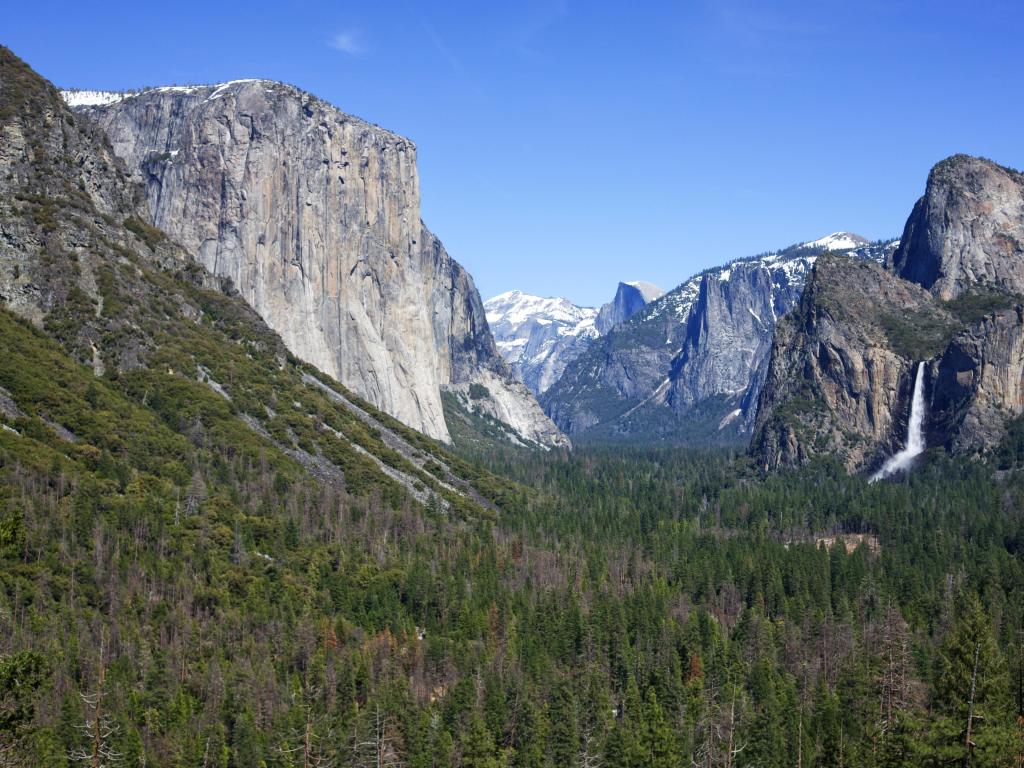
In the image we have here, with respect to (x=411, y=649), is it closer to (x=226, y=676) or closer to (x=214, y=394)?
(x=226, y=676)

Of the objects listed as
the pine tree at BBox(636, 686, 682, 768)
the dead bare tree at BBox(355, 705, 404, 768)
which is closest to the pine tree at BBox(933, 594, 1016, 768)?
the pine tree at BBox(636, 686, 682, 768)

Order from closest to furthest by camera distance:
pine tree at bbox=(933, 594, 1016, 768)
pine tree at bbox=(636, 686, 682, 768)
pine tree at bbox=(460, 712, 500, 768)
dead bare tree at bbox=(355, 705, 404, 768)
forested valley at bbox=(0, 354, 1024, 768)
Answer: pine tree at bbox=(933, 594, 1016, 768) < pine tree at bbox=(636, 686, 682, 768) < pine tree at bbox=(460, 712, 500, 768) < forested valley at bbox=(0, 354, 1024, 768) < dead bare tree at bbox=(355, 705, 404, 768)

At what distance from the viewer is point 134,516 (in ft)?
395

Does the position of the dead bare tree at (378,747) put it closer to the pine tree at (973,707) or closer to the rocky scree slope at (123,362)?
the pine tree at (973,707)

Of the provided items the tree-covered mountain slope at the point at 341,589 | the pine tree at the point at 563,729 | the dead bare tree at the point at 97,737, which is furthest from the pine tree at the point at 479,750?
the dead bare tree at the point at 97,737

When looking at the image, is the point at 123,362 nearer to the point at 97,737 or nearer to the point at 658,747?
the point at 97,737

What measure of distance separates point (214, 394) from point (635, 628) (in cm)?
7769

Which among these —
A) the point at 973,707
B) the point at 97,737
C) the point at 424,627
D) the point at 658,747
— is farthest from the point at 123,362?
the point at 973,707

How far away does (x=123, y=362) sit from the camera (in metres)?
162

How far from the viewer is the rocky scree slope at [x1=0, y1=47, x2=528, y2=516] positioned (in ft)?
459

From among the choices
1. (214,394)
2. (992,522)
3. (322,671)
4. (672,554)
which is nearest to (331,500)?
(214,394)

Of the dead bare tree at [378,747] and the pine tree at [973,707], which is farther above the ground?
the pine tree at [973,707]

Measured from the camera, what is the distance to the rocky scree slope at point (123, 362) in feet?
459

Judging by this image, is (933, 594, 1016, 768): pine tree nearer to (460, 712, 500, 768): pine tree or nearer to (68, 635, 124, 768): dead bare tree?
(460, 712, 500, 768): pine tree
